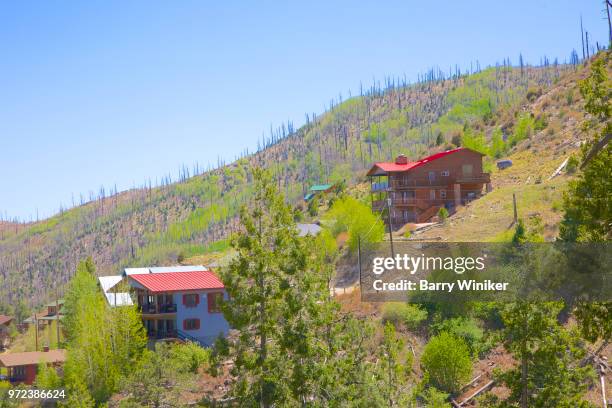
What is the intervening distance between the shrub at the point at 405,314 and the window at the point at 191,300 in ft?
48.3

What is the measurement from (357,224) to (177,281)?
17.7 meters

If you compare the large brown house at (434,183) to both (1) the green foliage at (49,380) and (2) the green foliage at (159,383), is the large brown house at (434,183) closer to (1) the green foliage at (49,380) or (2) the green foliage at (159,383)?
(1) the green foliage at (49,380)

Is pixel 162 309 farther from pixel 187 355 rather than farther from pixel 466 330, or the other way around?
pixel 466 330

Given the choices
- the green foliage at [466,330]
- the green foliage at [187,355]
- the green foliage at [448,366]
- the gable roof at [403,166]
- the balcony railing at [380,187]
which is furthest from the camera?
the balcony railing at [380,187]

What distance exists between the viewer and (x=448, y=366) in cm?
3962

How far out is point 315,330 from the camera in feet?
92.0

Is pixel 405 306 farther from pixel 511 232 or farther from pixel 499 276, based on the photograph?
pixel 511 232

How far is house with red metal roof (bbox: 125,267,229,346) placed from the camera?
53.9 meters

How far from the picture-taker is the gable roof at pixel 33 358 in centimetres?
5882

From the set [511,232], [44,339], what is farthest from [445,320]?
[44,339]

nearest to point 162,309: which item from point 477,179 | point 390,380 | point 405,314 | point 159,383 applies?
point 159,383

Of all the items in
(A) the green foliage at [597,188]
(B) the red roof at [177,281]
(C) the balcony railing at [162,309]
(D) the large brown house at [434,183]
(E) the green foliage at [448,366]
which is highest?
(D) the large brown house at [434,183]

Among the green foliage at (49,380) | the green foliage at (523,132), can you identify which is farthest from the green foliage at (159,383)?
the green foliage at (523,132)

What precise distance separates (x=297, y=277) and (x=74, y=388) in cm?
2383
